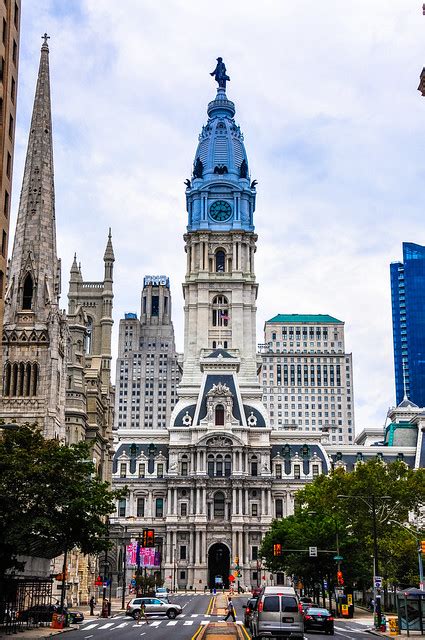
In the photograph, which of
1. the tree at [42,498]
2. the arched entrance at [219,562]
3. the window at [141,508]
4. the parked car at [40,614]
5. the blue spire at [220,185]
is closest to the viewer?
the tree at [42,498]

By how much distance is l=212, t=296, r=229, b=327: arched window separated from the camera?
180 metres

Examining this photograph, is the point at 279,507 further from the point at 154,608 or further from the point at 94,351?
the point at 154,608

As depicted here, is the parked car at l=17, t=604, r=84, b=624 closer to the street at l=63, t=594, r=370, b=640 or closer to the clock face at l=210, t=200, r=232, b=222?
the street at l=63, t=594, r=370, b=640

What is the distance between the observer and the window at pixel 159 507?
152m

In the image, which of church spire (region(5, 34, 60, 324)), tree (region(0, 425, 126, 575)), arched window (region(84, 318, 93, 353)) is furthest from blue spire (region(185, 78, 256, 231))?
tree (region(0, 425, 126, 575))

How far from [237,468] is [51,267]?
6780 centimetres

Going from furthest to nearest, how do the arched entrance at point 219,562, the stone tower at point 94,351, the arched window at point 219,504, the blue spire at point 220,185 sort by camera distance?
the blue spire at point 220,185, the arched window at point 219,504, the arched entrance at point 219,562, the stone tower at point 94,351

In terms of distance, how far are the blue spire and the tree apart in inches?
5061

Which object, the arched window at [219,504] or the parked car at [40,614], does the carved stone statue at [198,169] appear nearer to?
the arched window at [219,504]

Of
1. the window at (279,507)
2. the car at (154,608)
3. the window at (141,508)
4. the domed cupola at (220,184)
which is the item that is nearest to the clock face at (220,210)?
the domed cupola at (220,184)

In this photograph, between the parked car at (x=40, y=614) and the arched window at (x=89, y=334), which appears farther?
the arched window at (x=89, y=334)

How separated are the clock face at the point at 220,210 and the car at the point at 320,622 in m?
135

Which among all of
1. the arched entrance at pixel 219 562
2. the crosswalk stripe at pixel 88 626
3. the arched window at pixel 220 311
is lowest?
the crosswalk stripe at pixel 88 626

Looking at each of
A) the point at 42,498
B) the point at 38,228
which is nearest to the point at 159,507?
the point at 38,228
